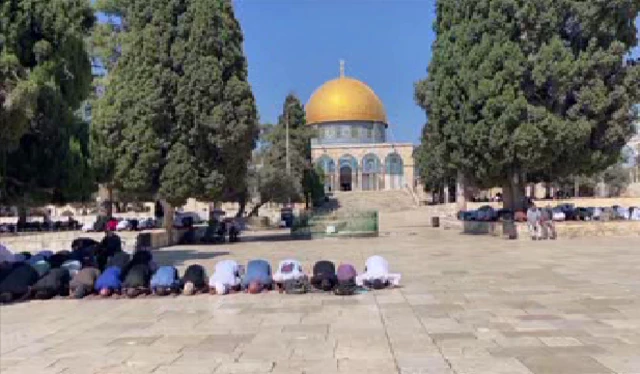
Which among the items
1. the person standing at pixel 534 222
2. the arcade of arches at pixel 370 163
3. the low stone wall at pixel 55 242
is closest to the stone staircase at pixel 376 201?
the arcade of arches at pixel 370 163

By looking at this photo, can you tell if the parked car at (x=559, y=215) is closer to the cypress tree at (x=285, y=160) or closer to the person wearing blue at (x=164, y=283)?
the cypress tree at (x=285, y=160)

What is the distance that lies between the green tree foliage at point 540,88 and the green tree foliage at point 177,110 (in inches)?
289

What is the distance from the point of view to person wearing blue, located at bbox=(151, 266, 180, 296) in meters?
11.0

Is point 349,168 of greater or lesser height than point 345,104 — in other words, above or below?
below

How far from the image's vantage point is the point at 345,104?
79500 millimetres

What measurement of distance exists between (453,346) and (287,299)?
3986 mm

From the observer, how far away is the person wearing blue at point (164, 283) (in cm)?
1099

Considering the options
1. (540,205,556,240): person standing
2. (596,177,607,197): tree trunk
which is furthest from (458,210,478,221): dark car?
(596,177,607,197): tree trunk

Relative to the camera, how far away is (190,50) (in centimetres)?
2362

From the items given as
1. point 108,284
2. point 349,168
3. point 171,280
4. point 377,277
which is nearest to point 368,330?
point 377,277

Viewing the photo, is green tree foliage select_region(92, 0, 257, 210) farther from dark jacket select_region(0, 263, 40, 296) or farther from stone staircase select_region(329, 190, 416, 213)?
stone staircase select_region(329, 190, 416, 213)

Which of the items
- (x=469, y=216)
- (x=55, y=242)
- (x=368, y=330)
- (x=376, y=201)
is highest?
(x=376, y=201)

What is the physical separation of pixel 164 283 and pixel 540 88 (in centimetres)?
1591

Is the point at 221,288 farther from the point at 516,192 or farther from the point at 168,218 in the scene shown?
the point at 516,192
